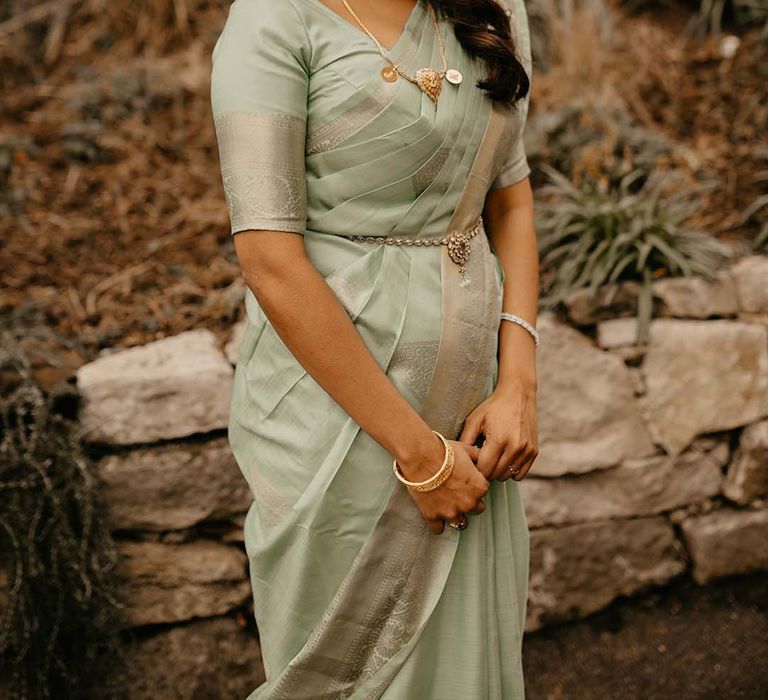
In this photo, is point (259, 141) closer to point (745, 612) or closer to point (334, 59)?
point (334, 59)

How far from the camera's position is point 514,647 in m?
1.76

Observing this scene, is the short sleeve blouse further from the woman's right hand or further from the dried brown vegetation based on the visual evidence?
the dried brown vegetation

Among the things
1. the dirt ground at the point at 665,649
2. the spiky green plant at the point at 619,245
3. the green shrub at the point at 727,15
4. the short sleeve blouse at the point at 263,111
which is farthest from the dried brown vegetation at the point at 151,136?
the short sleeve blouse at the point at 263,111

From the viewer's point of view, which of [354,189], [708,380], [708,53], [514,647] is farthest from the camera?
[708,53]

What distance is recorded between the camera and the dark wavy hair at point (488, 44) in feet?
5.16

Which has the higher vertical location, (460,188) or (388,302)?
(460,188)

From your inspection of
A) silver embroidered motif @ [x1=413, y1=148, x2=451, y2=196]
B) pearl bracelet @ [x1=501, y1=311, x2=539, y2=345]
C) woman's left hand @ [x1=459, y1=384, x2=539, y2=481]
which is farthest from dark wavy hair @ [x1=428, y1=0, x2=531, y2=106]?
woman's left hand @ [x1=459, y1=384, x2=539, y2=481]

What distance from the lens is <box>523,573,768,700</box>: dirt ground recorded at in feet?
8.90

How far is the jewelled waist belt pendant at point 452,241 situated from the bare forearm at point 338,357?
148 mm

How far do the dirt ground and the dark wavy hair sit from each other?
1.94m

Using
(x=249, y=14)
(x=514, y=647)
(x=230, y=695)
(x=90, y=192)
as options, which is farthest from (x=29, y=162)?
(x=514, y=647)

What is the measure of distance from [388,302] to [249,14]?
525mm

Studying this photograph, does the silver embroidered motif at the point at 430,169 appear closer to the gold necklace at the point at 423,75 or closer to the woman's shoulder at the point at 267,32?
the gold necklace at the point at 423,75

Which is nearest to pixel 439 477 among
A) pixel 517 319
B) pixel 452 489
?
pixel 452 489
